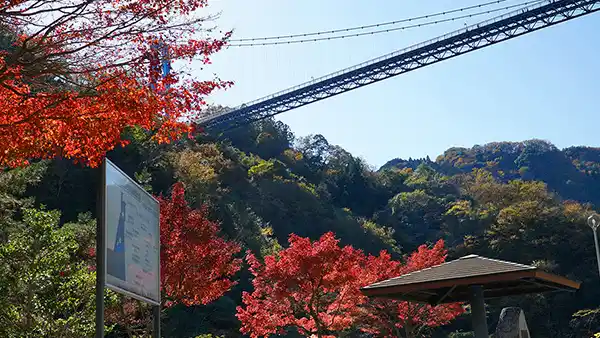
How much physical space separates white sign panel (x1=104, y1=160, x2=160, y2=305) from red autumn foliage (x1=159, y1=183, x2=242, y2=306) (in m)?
6.52

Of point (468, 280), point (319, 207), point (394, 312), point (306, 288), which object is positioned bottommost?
point (468, 280)

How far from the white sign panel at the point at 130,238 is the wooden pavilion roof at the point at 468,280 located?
2.48m

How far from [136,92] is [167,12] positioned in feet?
2.67

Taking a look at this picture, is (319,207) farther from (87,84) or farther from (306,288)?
(87,84)

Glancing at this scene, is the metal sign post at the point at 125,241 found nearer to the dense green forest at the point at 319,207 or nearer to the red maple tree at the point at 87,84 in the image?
the red maple tree at the point at 87,84

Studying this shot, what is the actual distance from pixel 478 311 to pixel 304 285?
24.2 ft

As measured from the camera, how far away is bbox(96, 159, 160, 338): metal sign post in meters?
5.50

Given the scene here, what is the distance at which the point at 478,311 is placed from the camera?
26.3 feet

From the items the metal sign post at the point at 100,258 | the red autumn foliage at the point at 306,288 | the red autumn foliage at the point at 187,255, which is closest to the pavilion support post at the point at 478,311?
the metal sign post at the point at 100,258

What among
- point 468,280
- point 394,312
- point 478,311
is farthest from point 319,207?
point 468,280

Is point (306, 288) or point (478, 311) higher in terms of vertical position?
point (306, 288)

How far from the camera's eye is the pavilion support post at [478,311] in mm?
Answer: 7885

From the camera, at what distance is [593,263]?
108 ft

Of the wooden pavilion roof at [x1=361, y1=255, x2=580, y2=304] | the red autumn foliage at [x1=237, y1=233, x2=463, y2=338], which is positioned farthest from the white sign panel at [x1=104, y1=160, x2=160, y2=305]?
the red autumn foliage at [x1=237, y1=233, x2=463, y2=338]
